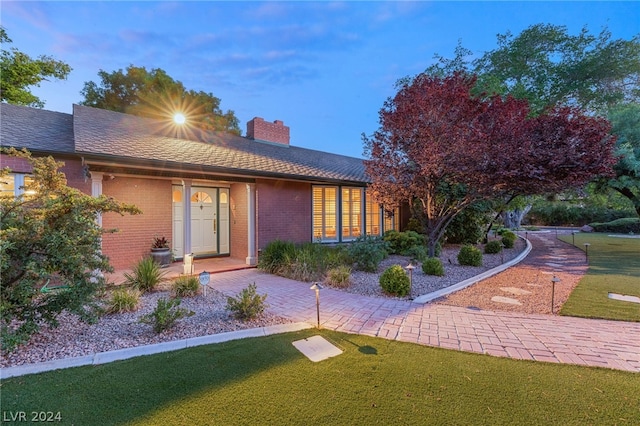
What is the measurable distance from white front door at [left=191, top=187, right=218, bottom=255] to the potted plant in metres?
1.06

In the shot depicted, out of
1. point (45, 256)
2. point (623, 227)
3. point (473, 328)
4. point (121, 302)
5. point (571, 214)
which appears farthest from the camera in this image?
point (571, 214)

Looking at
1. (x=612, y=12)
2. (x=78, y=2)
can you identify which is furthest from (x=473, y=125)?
(x=612, y=12)

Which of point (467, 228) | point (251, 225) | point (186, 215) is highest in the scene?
point (186, 215)

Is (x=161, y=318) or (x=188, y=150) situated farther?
(x=188, y=150)

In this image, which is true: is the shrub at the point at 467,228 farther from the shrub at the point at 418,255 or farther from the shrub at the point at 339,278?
the shrub at the point at 339,278

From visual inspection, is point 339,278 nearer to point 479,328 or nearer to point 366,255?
point 366,255

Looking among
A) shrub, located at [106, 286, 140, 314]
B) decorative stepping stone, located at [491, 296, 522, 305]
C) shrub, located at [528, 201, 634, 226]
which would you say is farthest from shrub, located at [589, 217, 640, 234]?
shrub, located at [106, 286, 140, 314]

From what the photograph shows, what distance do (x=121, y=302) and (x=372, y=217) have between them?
931cm

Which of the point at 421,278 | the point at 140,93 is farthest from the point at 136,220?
the point at 140,93

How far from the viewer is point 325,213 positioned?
34.9ft

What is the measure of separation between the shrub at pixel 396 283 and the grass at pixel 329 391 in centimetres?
238

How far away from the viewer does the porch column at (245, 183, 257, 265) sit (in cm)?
845

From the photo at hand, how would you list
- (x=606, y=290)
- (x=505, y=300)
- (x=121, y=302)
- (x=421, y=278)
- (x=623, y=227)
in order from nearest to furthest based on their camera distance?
1. (x=121, y=302)
2. (x=505, y=300)
3. (x=606, y=290)
4. (x=421, y=278)
5. (x=623, y=227)

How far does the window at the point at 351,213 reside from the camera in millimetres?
11070
